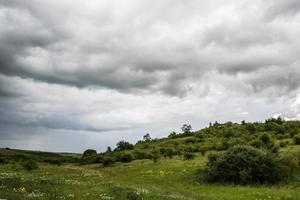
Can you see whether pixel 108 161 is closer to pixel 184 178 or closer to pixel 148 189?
pixel 184 178

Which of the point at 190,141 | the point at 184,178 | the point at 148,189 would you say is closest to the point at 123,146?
the point at 190,141

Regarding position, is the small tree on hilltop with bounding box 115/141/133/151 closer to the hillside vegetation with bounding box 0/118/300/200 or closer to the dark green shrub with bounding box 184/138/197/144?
the dark green shrub with bounding box 184/138/197/144

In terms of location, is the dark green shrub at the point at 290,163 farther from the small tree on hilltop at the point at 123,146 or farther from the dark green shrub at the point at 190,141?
the small tree on hilltop at the point at 123,146

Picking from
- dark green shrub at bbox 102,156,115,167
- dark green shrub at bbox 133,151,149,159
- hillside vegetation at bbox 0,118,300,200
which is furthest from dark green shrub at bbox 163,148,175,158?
dark green shrub at bbox 102,156,115,167

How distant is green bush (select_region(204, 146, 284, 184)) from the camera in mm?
44062

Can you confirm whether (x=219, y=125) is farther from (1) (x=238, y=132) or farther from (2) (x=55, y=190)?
(2) (x=55, y=190)

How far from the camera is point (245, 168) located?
4450 centimetres

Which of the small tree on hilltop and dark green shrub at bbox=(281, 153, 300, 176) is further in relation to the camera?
the small tree on hilltop

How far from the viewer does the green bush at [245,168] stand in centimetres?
4406

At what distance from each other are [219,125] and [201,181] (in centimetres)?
6229

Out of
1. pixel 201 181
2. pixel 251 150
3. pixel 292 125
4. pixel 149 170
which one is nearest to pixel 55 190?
pixel 201 181

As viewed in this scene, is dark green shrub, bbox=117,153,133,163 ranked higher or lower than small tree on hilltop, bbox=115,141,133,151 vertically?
lower

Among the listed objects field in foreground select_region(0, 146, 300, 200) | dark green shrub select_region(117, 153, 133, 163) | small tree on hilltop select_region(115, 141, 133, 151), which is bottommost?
field in foreground select_region(0, 146, 300, 200)

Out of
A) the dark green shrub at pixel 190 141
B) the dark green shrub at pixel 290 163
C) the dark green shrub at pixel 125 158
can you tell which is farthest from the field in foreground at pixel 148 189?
the dark green shrub at pixel 190 141
